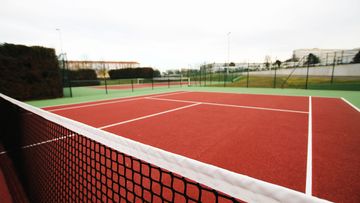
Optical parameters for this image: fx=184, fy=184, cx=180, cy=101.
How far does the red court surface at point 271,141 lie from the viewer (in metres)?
2.64

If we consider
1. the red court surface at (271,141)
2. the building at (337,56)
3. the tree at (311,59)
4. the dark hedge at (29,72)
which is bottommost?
the red court surface at (271,141)

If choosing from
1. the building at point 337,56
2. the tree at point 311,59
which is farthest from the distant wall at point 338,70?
the tree at point 311,59

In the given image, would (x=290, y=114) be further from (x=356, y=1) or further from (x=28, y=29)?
(x=28, y=29)

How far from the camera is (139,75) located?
32.4 metres

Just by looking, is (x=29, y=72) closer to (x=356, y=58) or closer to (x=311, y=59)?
(x=311, y=59)

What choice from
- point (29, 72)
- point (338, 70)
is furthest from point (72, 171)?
point (338, 70)

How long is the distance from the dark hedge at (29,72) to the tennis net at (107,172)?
23.5 ft

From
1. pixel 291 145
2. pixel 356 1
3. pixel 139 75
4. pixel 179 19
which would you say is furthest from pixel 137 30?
pixel 291 145

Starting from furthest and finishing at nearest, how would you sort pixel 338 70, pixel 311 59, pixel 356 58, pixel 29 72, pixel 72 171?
pixel 338 70 → pixel 356 58 → pixel 311 59 → pixel 29 72 → pixel 72 171

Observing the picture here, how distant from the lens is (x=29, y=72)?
10648mm

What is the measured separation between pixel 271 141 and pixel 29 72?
1285 cm

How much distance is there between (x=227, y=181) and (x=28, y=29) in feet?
85.6

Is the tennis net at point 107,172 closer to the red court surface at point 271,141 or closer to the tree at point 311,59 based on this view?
the red court surface at point 271,141

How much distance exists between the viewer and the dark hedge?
9930mm
